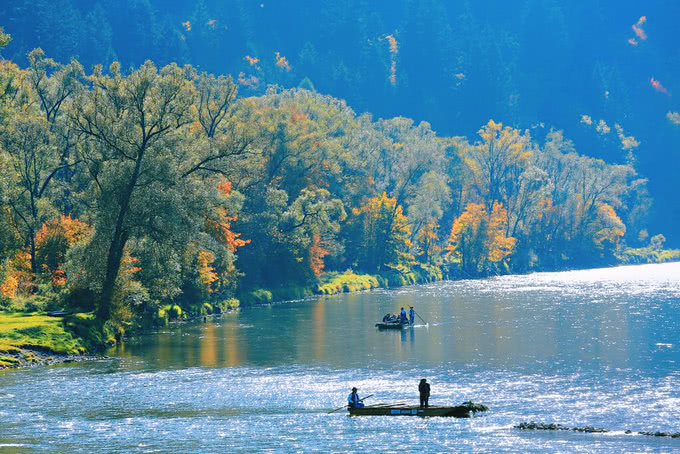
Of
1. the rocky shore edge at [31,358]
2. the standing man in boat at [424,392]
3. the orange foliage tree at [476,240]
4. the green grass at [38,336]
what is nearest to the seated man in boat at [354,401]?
the standing man in boat at [424,392]

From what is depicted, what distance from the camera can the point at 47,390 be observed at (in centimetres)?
5359

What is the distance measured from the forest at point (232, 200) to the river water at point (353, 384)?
7.73m

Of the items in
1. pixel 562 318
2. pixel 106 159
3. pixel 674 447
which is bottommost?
pixel 674 447

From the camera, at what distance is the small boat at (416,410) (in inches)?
1853

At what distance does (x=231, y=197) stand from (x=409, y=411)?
53.0 m

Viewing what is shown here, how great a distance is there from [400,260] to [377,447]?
344ft

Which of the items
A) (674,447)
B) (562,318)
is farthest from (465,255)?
(674,447)

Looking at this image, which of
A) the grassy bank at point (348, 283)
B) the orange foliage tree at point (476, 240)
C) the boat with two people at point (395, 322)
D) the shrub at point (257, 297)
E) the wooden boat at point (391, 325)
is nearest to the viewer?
the wooden boat at point (391, 325)

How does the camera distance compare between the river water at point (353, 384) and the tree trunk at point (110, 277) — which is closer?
the river water at point (353, 384)

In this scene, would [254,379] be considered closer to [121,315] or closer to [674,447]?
[121,315]

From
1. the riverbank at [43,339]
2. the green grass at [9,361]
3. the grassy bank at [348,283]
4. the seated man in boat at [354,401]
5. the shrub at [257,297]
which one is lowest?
the seated man in boat at [354,401]

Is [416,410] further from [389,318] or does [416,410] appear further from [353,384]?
[389,318]

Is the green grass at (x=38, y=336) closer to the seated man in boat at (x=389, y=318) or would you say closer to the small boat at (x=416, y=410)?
the small boat at (x=416, y=410)

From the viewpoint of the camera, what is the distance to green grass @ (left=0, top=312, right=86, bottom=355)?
212 ft
